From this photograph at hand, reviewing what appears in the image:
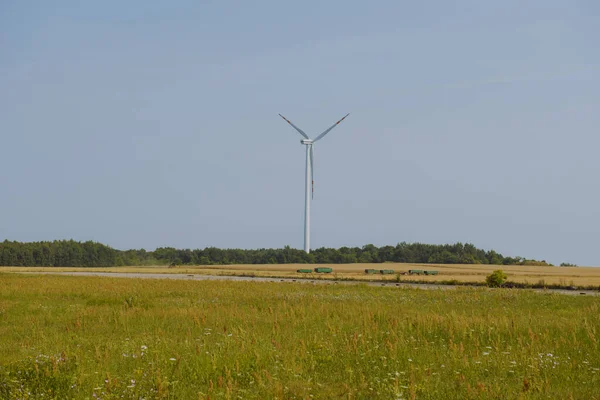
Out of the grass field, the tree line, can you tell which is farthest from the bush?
the tree line

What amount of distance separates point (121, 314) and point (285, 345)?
10.9 metres

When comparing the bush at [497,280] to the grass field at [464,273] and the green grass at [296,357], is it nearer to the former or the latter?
the grass field at [464,273]

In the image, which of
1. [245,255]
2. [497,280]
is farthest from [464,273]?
[245,255]

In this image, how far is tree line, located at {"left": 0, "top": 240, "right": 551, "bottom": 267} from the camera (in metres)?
128

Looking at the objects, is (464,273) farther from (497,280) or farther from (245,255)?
(245,255)

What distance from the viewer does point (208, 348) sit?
15.2 m

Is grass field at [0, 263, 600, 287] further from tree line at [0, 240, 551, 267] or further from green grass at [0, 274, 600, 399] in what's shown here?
green grass at [0, 274, 600, 399]

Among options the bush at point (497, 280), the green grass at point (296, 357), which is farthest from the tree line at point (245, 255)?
the green grass at point (296, 357)

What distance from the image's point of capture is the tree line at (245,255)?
128125 millimetres

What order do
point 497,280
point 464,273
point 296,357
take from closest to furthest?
1. point 296,357
2. point 497,280
3. point 464,273

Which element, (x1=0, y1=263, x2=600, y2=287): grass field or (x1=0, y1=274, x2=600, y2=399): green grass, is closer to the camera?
(x1=0, y1=274, x2=600, y2=399): green grass

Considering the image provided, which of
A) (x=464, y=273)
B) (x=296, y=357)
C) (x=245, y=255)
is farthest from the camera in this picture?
(x=245, y=255)

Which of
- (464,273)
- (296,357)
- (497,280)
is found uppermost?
(497,280)

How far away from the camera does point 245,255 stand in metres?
150
